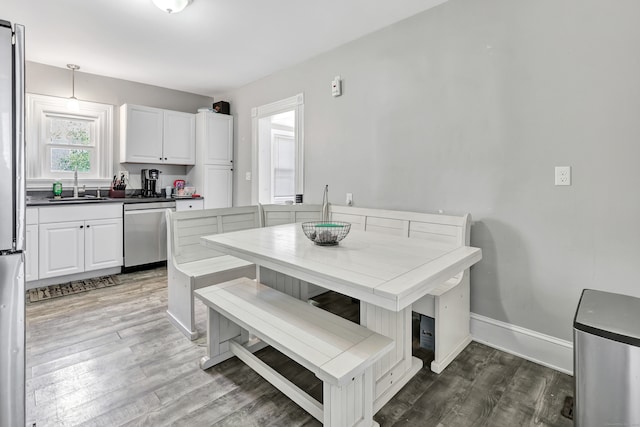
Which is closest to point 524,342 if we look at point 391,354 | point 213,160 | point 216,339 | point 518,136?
point 391,354

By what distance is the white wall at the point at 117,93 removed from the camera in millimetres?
3648

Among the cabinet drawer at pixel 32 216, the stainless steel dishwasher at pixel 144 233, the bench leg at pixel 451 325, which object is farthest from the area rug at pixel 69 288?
the bench leg at pixel 451 325

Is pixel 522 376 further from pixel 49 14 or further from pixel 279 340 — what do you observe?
pixel 49 14

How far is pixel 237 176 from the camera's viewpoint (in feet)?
15.4

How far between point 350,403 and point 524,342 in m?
1.44

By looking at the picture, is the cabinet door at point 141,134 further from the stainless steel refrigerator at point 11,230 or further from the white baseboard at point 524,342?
the white baseboard at point 524,342

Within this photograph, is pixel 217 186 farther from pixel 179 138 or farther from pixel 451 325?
pixel 451 325

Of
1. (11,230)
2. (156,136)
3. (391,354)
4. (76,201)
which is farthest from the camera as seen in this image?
(156,136)

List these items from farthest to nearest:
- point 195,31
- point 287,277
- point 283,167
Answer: point 283,167 < point 195,31 < point 287,277

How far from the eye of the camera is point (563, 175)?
193 centimetres

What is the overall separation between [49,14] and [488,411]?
4072 millimetres

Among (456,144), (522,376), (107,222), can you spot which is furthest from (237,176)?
(522,376)

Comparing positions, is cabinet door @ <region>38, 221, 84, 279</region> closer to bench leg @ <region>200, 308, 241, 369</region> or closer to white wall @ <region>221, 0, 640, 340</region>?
bench leg @ <region>200, 308, 241, 369</region>

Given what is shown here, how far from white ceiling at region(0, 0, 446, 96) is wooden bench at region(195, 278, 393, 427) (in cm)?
216
